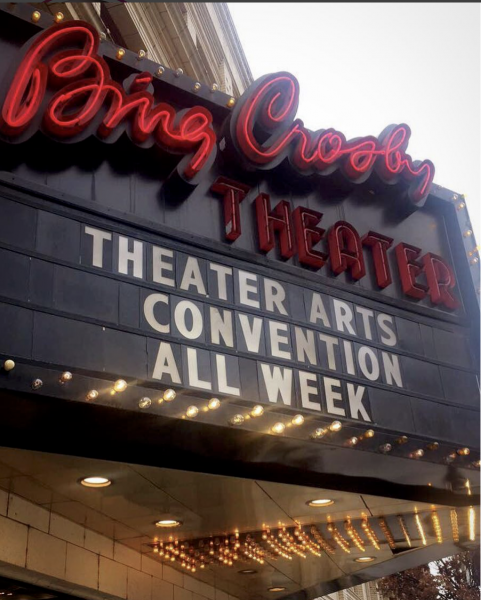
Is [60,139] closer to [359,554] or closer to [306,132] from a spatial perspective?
[306,132]

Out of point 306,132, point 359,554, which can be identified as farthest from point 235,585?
point 306,132

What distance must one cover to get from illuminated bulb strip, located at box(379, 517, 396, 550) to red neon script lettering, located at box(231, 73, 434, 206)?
5129 mm

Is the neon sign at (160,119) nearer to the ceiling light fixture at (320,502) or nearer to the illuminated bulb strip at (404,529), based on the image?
the ceiling light fixture at (320,502)

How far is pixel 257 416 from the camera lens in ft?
26.3

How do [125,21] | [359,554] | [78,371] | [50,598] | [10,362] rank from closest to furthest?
[10,362], [78,371], [50,598], [359,554], [125,21]

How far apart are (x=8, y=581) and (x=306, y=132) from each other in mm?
7233

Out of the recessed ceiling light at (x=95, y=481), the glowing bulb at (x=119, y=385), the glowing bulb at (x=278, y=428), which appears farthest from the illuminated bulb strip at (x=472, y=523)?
the glowing bulb at (x=119, y=385)

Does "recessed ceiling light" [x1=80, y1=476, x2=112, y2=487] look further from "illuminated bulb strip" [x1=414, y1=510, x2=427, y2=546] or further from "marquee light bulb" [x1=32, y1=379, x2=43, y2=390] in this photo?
"illuminated bulb strip" [x1=414, y1=510, x2=427, y2=546]

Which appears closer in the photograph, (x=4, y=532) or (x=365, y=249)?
(x=4, y=532)

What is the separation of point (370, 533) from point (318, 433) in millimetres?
Result: 4362

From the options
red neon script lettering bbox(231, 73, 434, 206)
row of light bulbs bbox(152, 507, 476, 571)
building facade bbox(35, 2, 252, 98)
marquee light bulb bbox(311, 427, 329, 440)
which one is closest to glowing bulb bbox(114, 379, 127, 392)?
marquee light bulb bbox(311, 427, 329, 440)

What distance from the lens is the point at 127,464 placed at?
8.34 metres

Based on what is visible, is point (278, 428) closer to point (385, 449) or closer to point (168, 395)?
point (168, 395)

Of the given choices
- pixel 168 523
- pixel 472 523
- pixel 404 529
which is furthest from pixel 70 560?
pixel 472 523
